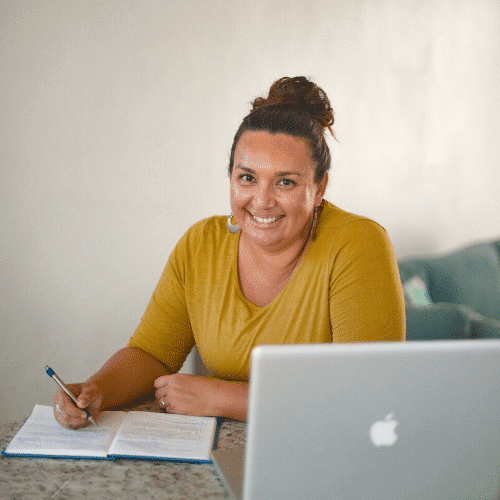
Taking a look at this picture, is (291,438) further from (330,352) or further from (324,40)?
(324,40)

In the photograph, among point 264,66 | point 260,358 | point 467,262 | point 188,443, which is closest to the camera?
point 260,358

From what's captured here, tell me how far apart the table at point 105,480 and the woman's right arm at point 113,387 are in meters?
0.12

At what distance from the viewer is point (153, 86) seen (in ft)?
6.68

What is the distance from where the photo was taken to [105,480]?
993 mm

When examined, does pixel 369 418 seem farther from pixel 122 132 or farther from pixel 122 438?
pixel 122 132

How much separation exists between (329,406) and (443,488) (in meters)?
0.24

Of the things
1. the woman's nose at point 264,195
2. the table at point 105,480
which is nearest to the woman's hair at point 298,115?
the woman's nose at point 264,195

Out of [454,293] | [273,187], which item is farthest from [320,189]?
[454,293]

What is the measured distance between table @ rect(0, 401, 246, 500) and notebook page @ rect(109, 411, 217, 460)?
0.02 metres

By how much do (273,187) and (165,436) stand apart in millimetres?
639

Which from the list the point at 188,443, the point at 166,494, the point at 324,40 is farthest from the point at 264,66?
the point at 166,494

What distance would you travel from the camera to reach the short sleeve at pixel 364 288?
135cm

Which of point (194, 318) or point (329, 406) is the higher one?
point (329, 406)

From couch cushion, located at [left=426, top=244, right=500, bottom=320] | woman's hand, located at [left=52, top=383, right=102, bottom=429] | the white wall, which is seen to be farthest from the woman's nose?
couch cushion, located at [left=426, top=244, right=500, bottom=320]
